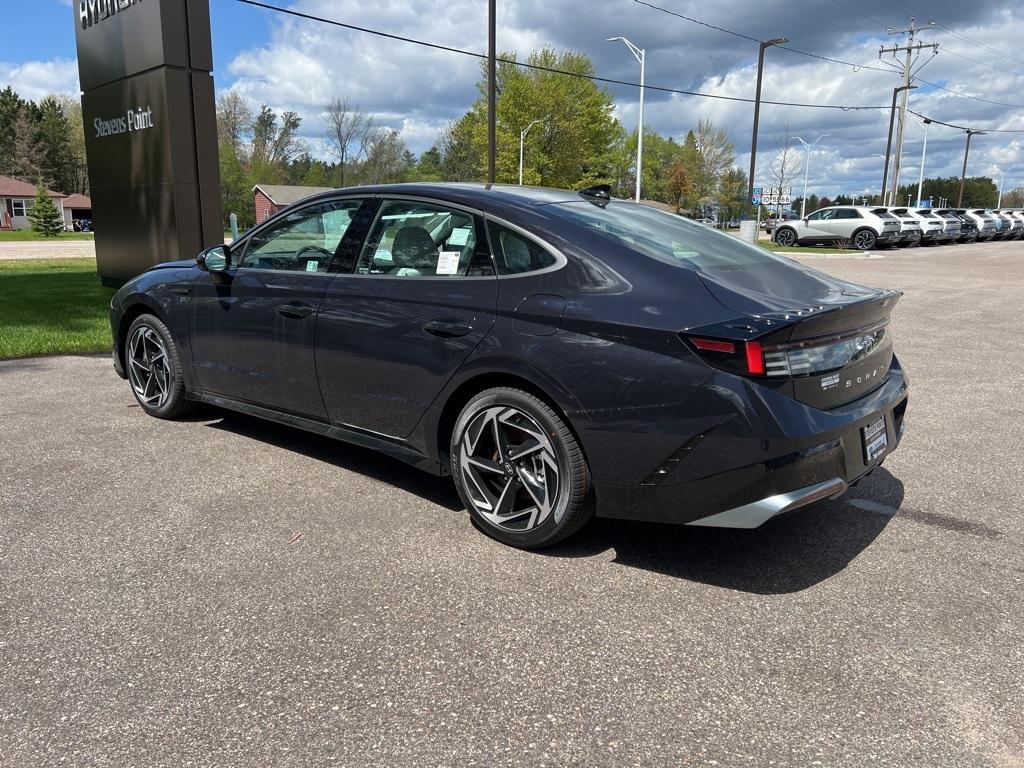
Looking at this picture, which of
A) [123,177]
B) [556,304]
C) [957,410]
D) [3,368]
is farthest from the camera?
[123,177]

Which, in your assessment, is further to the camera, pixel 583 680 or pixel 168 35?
pixel 168 35

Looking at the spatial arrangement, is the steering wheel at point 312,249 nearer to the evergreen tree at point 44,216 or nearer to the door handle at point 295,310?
the door handle at point 295,310

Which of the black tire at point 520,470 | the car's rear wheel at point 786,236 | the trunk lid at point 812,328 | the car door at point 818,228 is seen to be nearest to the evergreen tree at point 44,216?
the car's rear wheel at point 786,236

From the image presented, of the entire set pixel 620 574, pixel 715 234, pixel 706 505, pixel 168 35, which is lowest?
pixel 620 574

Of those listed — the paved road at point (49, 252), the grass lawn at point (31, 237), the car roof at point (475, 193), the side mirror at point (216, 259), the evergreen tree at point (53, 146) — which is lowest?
the grass lawn at point (31, 237)

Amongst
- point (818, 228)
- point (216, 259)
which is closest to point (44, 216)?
point (818, 228)

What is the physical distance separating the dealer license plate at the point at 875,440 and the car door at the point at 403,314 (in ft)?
5.41

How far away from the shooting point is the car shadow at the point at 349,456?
4277 mm

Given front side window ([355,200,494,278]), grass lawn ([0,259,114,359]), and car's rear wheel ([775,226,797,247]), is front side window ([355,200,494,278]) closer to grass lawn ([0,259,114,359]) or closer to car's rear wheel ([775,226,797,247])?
grass lawn ([0,259,114,359])

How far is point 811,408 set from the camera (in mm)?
3008

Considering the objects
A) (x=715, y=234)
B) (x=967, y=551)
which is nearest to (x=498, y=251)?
(x=715, y=234)

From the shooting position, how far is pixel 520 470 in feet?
11.4

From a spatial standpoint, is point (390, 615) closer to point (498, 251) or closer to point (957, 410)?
point (498, 251)

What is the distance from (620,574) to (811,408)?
1025mm
